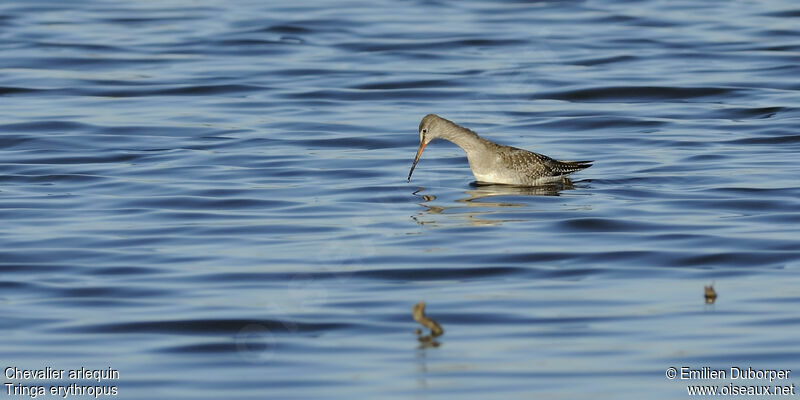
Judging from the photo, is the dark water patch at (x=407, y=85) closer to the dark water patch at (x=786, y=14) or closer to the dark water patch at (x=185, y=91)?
the dark water patch at (x=185, y=91)

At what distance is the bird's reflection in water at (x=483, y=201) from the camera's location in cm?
1322

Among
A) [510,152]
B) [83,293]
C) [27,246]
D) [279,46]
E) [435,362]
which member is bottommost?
[435,362]

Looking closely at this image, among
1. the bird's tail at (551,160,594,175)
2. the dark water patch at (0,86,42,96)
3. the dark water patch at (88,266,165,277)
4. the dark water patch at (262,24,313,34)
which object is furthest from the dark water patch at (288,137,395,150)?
the dark water patch at (262,24,313,34)

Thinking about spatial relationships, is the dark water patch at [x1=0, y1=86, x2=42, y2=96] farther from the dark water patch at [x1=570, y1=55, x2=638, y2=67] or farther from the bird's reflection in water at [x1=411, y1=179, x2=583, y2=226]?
the bird's reflection in water at [x1=411, y1=179, x2=583, y2=226]

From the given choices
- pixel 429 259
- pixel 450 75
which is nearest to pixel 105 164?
pixel 429 259

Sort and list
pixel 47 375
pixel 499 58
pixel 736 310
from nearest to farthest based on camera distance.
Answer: pixel 47 375 < pixel 736 310 < pixel 499 58

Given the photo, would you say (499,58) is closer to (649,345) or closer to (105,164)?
(105,164)

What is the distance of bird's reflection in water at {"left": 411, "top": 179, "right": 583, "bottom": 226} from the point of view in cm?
1322

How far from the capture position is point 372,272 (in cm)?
1093

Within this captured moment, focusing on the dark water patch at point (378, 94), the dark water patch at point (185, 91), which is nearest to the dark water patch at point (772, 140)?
the dark water patch at point (378, 94)

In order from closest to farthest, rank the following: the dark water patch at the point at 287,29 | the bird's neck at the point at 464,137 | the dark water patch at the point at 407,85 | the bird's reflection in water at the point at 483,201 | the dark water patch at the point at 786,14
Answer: the bird's reflection in water at the point at 483,201 → the bird's neck at the point at 464,137 → the dark water patch at the point at 407,85 → the dark water patch at the point at 287,29 → the dark water patch at the point at 786,14

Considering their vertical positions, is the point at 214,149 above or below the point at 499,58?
below

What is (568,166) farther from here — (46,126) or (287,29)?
(287,29)

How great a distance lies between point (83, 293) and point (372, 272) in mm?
2086
